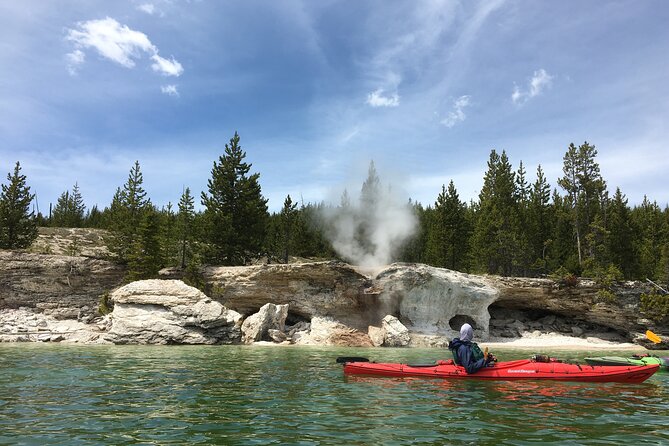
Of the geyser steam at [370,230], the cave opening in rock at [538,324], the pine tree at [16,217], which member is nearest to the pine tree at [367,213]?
the geyser steam at [370,230]

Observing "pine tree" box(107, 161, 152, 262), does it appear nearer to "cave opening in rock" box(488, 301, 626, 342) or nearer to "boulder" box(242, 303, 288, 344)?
"boulder" box(242, 303, 288, 344)

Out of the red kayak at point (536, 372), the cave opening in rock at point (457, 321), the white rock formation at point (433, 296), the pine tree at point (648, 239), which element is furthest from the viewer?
the pine tree at point (648, 239)

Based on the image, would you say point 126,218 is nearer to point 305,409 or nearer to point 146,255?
point 146,255

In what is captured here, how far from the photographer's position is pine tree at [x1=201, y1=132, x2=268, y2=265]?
41.2 meters

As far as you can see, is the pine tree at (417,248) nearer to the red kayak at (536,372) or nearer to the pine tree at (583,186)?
the pine tree at (583,186)

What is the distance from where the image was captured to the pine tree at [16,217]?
42.5 meters

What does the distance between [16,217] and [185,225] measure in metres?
16.3

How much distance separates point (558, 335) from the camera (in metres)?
38.4

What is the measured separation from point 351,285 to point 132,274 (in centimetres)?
1863

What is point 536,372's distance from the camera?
14680 millimetres

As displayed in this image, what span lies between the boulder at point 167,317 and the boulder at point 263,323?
43.4 inches

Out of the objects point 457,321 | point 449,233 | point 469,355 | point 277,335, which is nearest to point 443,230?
point 449,233

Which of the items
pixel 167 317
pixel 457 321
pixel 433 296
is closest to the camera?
pixel 167 317

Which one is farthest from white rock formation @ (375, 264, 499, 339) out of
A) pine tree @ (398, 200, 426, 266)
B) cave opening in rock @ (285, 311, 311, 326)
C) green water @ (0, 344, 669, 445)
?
green water @ (0, 344, 669, 445)
